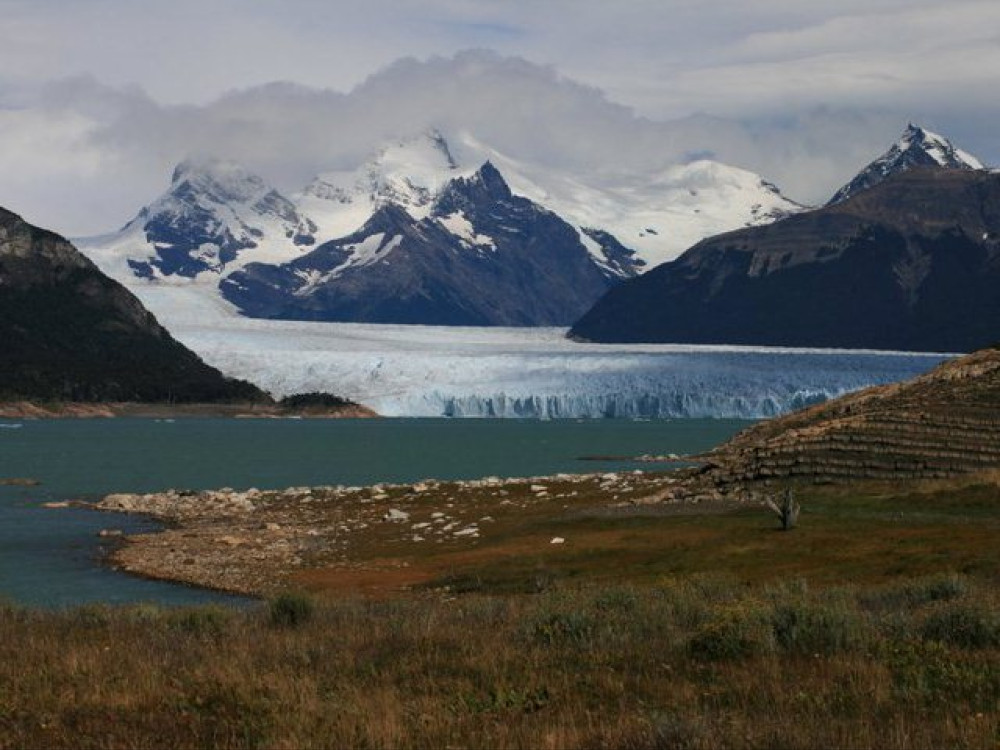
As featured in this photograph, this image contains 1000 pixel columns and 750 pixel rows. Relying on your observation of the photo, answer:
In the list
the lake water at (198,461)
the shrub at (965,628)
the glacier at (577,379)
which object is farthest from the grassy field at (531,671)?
the glacier at (577,379)

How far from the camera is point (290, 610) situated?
68.6ft

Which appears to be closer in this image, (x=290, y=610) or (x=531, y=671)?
(x=531, y=671)

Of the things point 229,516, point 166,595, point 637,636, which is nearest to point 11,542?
point 229,516

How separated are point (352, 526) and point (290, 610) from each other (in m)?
30.7

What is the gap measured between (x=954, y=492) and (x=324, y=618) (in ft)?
86.1

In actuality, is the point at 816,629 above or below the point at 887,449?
below

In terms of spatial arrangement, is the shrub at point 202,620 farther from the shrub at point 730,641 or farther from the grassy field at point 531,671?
the shrub at point 730,641

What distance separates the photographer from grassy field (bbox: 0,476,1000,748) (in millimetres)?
11508

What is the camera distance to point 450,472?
9106 centimetres

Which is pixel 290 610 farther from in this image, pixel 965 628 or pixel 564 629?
pixel 965 628

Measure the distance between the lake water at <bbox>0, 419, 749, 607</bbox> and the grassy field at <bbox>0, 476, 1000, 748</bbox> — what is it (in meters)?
9.69

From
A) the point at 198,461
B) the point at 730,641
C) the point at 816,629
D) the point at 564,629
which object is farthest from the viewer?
the point at 198,461

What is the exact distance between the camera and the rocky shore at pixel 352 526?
4003 cm

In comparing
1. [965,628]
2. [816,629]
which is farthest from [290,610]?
[965,628]
